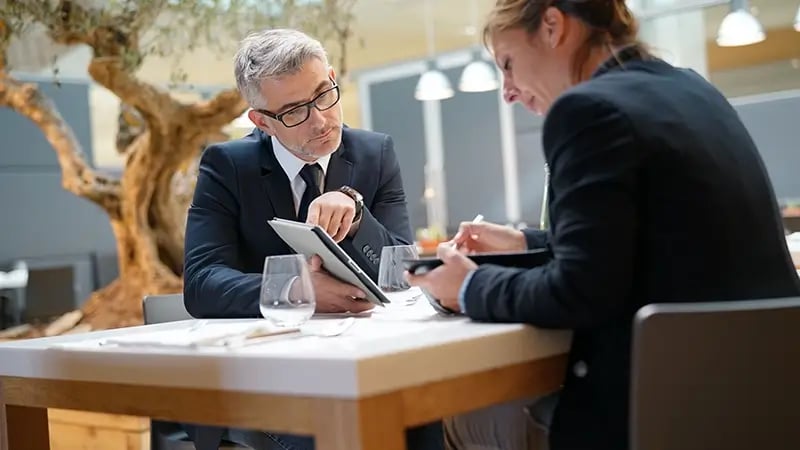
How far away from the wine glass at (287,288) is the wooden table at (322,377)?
0.31ft

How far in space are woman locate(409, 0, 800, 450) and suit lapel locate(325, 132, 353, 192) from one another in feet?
2.90

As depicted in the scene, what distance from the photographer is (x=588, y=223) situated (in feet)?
4.15

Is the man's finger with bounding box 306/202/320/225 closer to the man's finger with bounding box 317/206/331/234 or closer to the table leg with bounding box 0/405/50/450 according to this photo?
the man's finger with bounding box 317/206/331/234

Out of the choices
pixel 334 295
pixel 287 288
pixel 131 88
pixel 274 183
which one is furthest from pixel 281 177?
pixel 131 88

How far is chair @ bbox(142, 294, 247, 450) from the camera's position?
229 centimetres

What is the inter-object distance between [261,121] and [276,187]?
151mm

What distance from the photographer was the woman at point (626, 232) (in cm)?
127

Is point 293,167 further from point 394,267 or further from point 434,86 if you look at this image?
point 434,86

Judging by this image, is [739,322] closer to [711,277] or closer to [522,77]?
[711,277]

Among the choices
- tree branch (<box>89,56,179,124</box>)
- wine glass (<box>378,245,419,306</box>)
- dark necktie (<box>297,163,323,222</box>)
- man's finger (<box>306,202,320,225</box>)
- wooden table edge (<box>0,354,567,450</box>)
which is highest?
tree branch (<box>89,56,179,124</box>)

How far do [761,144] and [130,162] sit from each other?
191 inches

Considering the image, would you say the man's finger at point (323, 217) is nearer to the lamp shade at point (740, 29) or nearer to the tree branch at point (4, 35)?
the tree branch at point (4, 35)

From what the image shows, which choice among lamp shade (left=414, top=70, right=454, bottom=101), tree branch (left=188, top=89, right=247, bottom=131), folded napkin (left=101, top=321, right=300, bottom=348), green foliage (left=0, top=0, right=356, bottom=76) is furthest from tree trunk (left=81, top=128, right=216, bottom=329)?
lamp shade (left=414, top=70, right=454, bottom=101)

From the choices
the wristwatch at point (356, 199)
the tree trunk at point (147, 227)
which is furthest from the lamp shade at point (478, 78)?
the wristwatch at point (356, 199)
